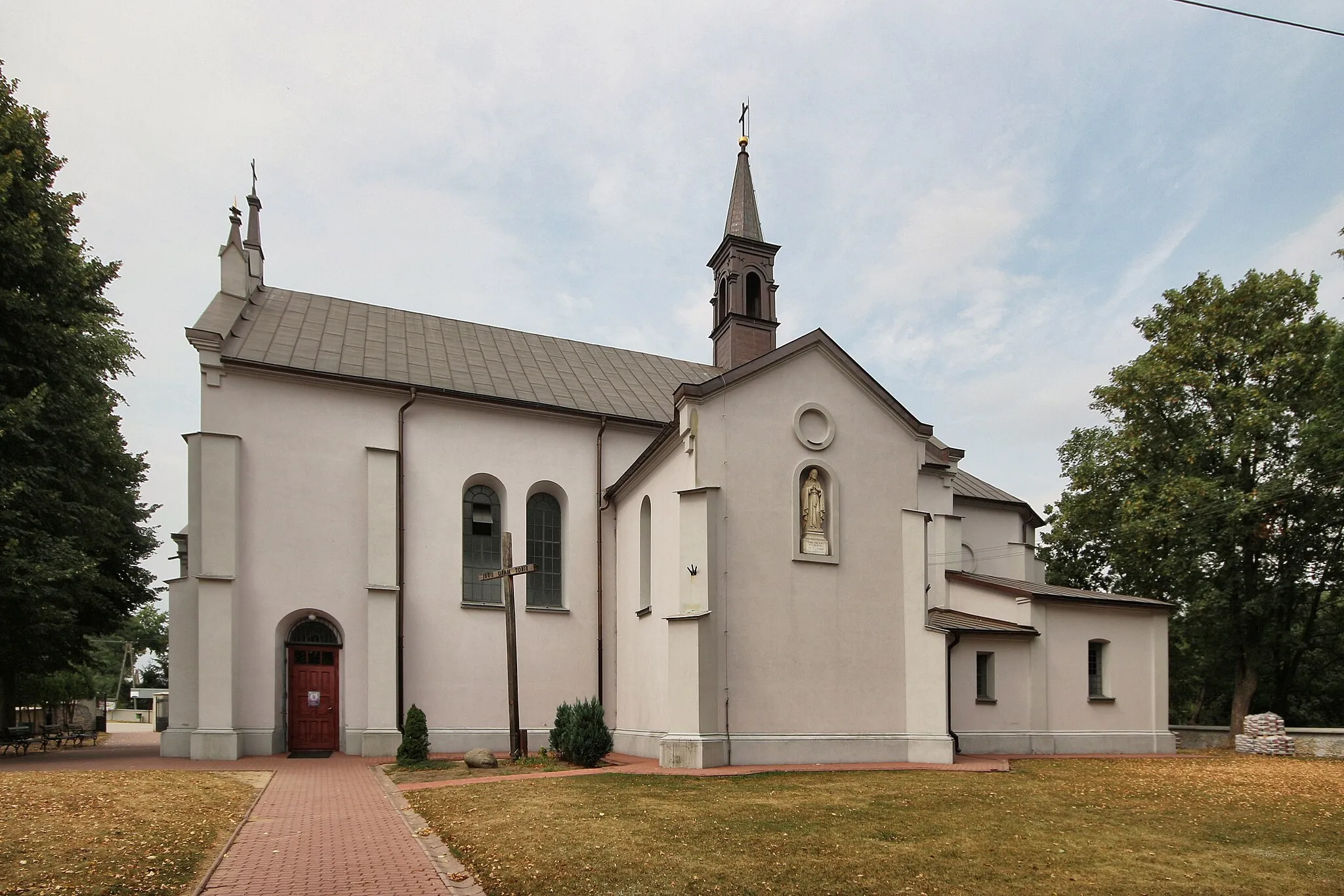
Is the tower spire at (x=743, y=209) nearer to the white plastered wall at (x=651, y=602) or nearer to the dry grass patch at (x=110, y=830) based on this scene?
the white plastered wall at (x=651, y=602)

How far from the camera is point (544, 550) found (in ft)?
75.6

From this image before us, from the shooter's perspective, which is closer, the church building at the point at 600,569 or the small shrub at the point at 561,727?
the small shrub at the point at 561,727

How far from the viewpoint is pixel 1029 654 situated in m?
21.5

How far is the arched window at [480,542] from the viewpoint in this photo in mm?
22109

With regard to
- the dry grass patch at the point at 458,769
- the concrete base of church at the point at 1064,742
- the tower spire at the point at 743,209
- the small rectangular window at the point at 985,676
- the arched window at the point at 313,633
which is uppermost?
the tower spire at the point at 743,209

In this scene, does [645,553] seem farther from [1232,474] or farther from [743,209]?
[1232,474]

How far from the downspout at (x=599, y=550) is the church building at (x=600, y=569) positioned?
0.25ft

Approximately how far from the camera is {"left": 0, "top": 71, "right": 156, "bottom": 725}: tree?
1869 cm

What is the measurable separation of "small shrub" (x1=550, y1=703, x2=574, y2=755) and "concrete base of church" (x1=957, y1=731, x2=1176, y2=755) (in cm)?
910

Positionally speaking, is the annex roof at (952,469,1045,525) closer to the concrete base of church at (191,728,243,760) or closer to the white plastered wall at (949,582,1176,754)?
the white plastered wall at (949,582,1176,754)

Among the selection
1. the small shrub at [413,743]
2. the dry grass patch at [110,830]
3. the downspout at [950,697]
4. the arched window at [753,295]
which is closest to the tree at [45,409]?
the dry grass patch at [110,830]

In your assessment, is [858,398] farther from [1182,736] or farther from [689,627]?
[1182,736]

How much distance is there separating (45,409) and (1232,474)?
3230 cm

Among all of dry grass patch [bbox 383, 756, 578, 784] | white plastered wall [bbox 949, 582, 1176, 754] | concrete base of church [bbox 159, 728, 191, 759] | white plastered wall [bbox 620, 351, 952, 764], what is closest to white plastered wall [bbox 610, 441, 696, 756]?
white plastered wall [bbox 620, 351, 952, 764]
